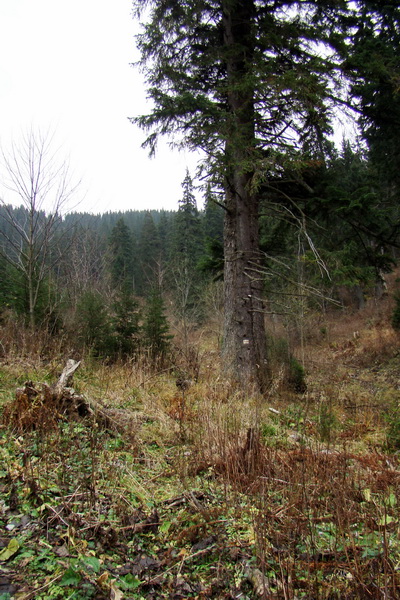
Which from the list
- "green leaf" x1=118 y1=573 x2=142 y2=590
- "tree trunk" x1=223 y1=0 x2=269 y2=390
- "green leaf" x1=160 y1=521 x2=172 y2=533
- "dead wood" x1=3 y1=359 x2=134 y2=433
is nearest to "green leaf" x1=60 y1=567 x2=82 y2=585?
"green leaf" x1=118 y1=573 x2=142 y2=590

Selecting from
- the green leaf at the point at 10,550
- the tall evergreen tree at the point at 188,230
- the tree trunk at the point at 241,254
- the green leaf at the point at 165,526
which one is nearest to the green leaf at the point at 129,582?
the green leaf at the point at 165,526

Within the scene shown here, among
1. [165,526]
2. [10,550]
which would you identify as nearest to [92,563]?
[10,550]

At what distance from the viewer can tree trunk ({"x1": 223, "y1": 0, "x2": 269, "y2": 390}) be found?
20.9 feet

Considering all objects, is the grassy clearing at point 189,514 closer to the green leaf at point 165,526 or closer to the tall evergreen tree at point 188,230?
the green leaf at point 165,526

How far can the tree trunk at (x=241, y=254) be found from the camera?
6.36 meters

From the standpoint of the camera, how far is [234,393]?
5.27 m

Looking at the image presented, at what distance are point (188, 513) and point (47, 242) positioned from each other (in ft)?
26.4

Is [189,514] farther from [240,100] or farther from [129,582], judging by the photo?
[240,100]

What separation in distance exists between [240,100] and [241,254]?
3.21 m

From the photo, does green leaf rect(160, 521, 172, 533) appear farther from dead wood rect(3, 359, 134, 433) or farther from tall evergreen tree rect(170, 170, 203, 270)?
tall evergreen tree rect(170, 170, 203, 270)

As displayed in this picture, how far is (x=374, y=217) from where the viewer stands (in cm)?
578

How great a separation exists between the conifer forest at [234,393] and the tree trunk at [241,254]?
4 centimetres

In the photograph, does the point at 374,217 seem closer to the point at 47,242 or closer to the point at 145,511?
the point at 145,511

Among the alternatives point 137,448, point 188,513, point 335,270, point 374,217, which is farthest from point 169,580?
point 374,217
